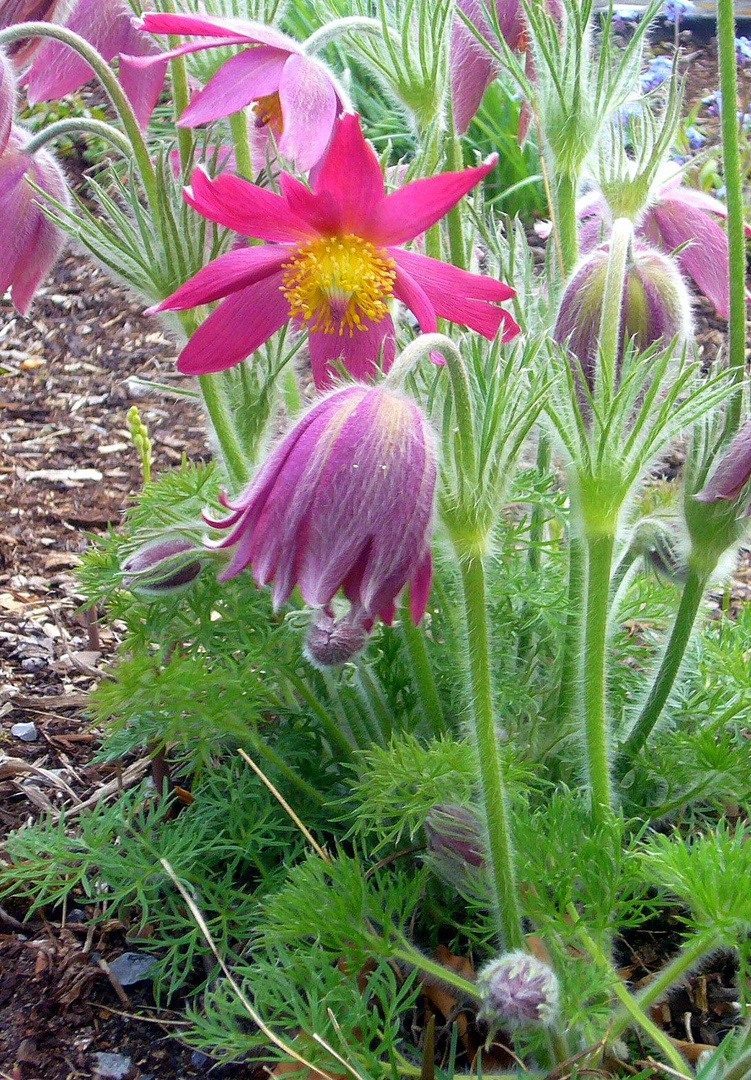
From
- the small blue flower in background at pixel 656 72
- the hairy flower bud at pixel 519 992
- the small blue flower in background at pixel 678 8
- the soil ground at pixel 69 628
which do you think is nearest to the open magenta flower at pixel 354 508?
the hairy flower bud at pixel 519 992

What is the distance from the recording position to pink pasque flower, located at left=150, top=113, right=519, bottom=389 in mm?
832

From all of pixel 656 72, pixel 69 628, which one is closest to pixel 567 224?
pixel 69 628

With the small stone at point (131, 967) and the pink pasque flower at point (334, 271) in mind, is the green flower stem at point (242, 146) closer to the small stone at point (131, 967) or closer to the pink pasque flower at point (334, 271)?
the pink pasque flower at point (334, 271)

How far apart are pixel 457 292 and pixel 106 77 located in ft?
1.22

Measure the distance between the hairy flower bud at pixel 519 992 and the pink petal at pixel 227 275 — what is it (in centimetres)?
58

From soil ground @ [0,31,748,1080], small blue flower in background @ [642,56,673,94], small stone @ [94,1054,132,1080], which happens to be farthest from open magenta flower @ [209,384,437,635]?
small blue flower in background @ [642,56,673,94]

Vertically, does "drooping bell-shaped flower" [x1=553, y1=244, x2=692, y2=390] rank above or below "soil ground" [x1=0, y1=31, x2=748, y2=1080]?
above

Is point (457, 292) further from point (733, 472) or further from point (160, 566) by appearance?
point (160, 566)

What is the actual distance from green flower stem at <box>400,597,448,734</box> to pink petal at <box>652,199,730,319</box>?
47 cm

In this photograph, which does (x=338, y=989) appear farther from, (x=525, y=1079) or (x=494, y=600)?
(x=494, y=600)

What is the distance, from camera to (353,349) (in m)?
0.97

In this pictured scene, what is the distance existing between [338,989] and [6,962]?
1.47 feet

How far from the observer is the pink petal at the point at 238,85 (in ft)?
2.84

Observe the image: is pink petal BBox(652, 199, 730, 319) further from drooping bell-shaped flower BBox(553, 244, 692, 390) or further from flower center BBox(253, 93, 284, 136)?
flower center BBox(253, 93, 284, 136)
